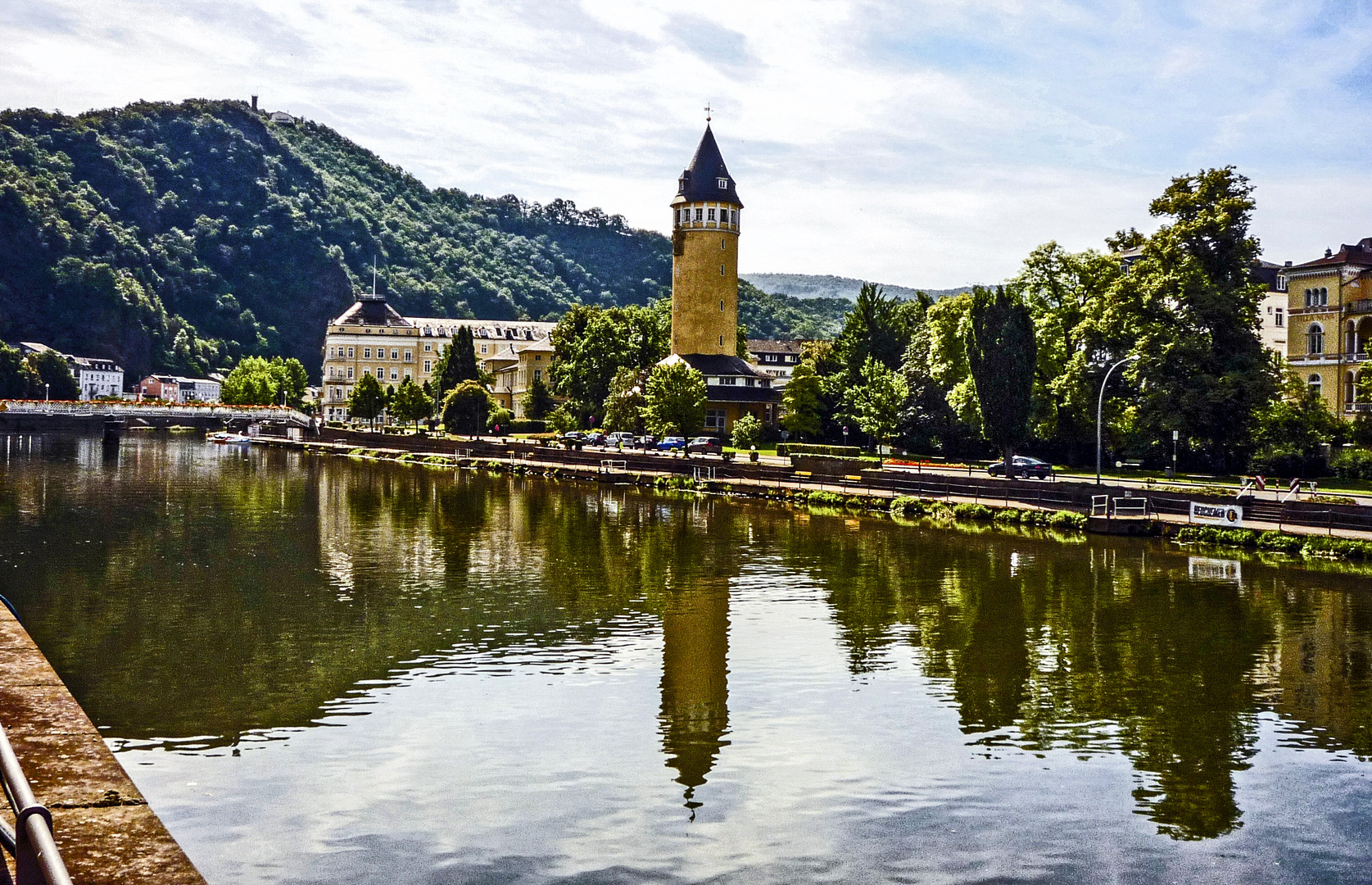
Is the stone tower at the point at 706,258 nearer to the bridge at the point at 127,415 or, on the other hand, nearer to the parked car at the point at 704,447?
the parked car at the point at 704,447

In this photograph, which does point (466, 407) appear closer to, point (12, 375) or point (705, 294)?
point (705, 294)

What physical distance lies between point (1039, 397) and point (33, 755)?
62.7 m

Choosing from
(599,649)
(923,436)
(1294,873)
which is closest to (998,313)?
(923,436)

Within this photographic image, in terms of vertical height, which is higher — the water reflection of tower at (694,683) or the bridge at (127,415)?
the bridge at (127,415)

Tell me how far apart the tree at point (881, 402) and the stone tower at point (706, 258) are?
25897 mm

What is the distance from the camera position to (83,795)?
8453 millimetres

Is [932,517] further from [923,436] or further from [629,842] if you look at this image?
[629,842]

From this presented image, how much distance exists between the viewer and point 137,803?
834cm

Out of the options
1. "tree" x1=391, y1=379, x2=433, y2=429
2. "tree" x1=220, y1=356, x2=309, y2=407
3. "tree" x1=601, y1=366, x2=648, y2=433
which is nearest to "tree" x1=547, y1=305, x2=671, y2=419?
"tree" x1=601, y1=366, x2=648, y2=433

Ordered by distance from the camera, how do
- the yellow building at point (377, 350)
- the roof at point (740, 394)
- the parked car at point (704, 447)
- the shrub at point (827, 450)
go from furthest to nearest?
the yellow building at point (377, 350) → the roof at point (740, 394) → the parked car at point (704, 447) → the shrub at point (827, 450)

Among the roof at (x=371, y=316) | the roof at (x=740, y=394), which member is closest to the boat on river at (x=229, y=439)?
the roof at (x=740, y=394)

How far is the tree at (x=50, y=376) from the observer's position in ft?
550

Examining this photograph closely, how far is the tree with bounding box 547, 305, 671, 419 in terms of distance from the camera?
107750mm

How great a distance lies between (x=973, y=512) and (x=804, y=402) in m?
39.0
